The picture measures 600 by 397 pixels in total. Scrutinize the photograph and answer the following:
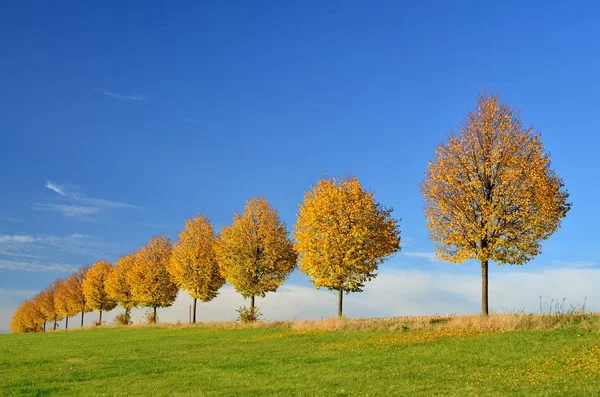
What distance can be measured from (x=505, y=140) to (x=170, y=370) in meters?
27.0

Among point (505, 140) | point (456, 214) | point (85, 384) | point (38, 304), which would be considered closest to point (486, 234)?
point (456, 214)

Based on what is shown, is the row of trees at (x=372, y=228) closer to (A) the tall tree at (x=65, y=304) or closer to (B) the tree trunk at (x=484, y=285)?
(B) the tree trunk at (x=484, y=285)

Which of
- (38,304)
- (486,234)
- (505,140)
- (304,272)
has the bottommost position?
(38,304)

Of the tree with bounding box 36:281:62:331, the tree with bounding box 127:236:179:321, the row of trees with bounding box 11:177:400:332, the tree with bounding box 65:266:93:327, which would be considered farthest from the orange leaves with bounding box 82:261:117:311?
the tree with bounding box 36:281:62:331

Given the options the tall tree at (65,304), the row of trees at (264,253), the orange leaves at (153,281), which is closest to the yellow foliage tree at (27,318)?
the tall tree at (65,304)

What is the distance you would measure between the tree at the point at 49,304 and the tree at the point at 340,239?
88.6 meters

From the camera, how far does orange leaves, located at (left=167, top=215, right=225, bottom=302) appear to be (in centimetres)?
6412

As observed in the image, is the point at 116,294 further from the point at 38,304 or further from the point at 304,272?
the point at 38,304

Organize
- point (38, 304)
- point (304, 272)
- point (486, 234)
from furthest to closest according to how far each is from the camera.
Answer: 1. point (38, 304)
2. point (304, 272)
3. point (486, 234)

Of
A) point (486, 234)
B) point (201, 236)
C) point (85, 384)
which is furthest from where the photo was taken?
point (201, 236)

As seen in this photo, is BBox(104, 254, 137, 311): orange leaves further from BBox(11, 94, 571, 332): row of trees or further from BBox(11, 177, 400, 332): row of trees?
BBox(11, 94, 571, 332): row of trees

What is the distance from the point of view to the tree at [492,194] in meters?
35.6

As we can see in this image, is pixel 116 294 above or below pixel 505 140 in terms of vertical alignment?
below

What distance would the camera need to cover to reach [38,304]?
126250mm
